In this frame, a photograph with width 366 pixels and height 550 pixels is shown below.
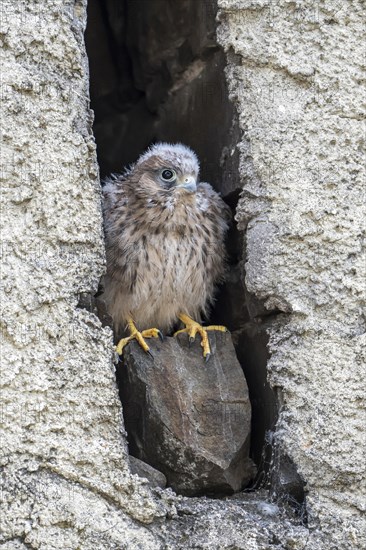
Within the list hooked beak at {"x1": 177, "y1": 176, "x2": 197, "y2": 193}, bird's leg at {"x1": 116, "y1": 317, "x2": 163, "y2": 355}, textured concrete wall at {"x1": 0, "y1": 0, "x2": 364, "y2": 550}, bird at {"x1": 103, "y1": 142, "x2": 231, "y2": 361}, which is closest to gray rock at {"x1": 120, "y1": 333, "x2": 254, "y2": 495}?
bird's leg at {"x1": 116, "y1": 317, "x2": 163, "y2": 355}

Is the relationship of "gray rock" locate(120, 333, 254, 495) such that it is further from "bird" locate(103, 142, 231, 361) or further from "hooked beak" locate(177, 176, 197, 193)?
"hooked beak" locate(177, 176, 197, 193)

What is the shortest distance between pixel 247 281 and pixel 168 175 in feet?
2.25

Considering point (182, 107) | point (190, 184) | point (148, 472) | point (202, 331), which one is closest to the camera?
point (148, 472)

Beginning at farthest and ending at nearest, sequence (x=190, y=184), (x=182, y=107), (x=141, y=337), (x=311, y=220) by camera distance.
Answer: (x=182, y=107)
(x=190, y=184)
(x=141, y=337)
(x=311, y=220)

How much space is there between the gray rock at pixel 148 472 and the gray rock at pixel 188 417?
0.26 ft

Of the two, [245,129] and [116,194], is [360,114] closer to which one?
[245,129]

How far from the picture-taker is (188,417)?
3.06 meters

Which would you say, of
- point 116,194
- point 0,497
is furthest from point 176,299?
point 0,497

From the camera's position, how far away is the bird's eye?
3.56 metres

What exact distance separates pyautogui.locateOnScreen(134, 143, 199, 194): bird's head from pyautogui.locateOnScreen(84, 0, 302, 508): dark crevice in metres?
0.08

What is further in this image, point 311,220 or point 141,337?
point 141,337

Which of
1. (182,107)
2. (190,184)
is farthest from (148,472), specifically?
(182,107)

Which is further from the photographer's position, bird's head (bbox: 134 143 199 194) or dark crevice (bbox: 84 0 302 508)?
bird's head (bbox: 134 143 199 194)

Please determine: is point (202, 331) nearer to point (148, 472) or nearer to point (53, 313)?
point (148, 472)
